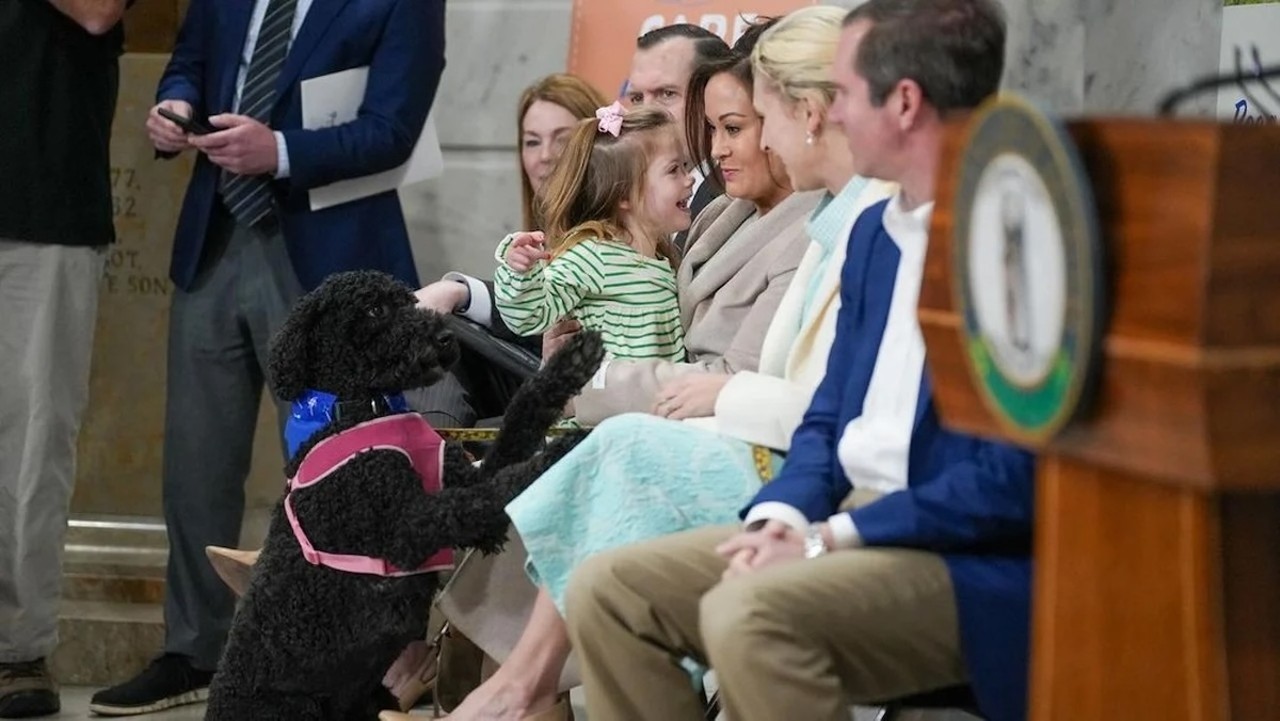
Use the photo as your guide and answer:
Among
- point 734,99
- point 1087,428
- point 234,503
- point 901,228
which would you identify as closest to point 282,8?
point 234,503

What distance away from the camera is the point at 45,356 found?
4.36 metres

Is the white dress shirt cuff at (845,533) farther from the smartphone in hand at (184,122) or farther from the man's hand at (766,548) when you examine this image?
the smartphone in hand at (184,122)

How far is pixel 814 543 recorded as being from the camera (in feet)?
7.79

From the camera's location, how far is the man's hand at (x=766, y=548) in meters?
2.36

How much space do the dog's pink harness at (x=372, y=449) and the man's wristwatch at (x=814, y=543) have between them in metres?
0.93

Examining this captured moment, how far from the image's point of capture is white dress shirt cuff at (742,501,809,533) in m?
2.41

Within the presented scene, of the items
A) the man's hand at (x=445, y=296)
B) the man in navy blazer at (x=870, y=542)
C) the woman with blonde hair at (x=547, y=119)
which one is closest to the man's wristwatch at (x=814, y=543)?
the man in navy blazer at (x=870, y=542)

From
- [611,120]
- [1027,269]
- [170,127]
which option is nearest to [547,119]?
[611,120]

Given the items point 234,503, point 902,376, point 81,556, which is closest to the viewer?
point 902,376

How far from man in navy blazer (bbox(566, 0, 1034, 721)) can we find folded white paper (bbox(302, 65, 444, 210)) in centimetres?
206

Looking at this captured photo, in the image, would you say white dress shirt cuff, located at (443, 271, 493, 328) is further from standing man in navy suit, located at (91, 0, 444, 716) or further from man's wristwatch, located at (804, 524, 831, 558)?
man's wristwatch, located at (804, 524, 831, 558)

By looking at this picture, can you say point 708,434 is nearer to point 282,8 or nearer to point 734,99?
point 734,99

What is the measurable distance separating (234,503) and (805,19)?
6.92 ft

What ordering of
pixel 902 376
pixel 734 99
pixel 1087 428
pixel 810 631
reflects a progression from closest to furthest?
pixel 1087 428 < pixel 810 631 < pixel 902 376 < pixel 734 99
